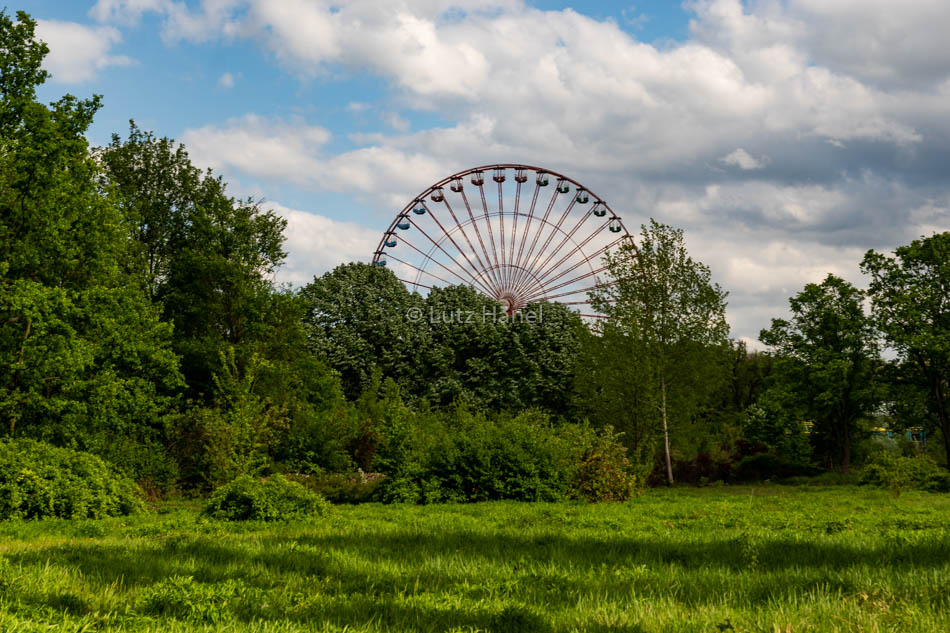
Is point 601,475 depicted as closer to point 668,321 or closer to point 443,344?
point 668,321

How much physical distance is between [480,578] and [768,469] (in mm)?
30419

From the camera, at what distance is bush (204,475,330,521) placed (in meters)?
12.7

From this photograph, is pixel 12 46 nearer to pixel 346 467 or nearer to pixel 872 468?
pixel 346 467

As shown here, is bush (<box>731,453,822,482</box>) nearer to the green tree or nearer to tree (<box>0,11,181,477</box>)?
the green tree

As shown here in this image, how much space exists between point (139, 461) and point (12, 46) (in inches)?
515

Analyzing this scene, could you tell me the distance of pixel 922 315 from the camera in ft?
103

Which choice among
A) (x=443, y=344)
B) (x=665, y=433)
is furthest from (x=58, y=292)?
(x=443, y=344)

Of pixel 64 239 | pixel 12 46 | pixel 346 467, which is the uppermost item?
pixel 12 46

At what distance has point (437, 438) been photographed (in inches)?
799

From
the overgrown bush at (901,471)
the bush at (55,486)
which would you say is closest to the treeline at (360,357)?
the bush at (55,486)

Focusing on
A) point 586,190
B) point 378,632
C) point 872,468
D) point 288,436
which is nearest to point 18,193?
point 288,436

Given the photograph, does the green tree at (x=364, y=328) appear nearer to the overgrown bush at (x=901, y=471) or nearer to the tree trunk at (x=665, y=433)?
the tree trunk at (x=665, y=433)

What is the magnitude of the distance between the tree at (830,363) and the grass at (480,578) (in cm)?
2375

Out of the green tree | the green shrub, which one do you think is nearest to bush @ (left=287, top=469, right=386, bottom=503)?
the green shrub
